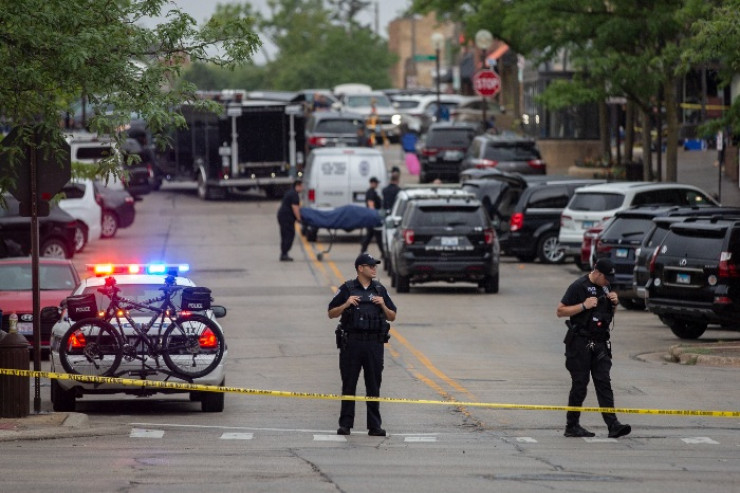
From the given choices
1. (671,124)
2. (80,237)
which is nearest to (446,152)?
(671,124)

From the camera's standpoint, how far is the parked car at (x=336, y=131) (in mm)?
56875

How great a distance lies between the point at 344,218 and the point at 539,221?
5.39 m

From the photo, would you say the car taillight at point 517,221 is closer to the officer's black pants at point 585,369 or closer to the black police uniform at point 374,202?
the black police uniform at point 374,202

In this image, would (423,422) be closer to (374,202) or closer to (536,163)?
(374,202)

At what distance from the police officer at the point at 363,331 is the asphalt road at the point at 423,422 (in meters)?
0.32

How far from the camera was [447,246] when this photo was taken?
30.5 m

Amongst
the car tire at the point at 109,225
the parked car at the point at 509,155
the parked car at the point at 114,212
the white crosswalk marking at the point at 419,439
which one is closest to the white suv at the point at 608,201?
the parked car at the point at 114,212

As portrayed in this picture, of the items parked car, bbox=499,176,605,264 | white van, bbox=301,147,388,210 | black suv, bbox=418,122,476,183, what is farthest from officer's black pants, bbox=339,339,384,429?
black suv, bbox=418,122,476,183

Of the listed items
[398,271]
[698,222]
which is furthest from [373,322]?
[398,271]

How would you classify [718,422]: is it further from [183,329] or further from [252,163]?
[252,163]

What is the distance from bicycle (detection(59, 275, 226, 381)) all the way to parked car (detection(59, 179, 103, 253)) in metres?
22.3

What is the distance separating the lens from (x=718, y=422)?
51.8 ft

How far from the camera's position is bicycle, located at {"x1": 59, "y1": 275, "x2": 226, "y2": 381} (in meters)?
16.2

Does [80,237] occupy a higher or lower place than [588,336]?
lower
